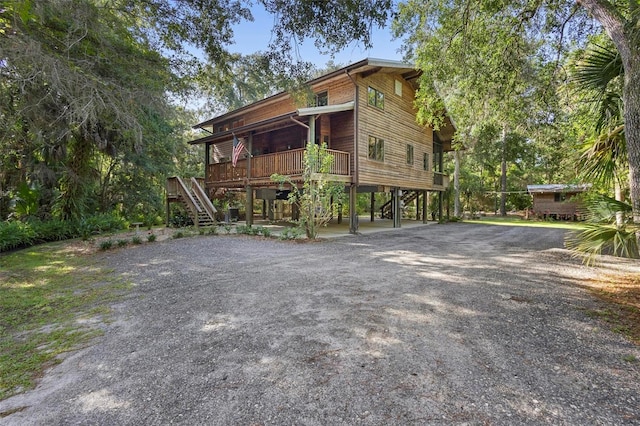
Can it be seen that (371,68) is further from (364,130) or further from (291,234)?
(291,234)

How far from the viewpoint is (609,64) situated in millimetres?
5070

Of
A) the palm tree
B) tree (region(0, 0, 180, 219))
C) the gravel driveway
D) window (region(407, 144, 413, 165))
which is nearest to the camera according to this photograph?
the gravel driveway

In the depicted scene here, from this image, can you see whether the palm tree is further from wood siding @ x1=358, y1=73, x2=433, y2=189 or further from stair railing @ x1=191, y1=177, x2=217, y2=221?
stair railing @ x1=191, y1=177, x2=217, y2=221

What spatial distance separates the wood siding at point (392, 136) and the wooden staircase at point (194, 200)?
749 cm

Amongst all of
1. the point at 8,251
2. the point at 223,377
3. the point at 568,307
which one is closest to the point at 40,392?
the point at 223,377

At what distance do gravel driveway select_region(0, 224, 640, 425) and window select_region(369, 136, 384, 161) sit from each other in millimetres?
9523

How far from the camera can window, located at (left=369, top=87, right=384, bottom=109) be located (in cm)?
1435

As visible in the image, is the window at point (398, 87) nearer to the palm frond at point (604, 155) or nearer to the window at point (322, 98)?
the window at point (322, 98)

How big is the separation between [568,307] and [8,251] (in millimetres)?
14489

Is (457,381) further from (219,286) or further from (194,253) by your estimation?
(194,253)

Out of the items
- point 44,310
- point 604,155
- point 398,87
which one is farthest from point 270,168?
point 604,155

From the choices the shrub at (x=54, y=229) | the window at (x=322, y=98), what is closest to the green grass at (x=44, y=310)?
the shrub at (x=54, y=229)

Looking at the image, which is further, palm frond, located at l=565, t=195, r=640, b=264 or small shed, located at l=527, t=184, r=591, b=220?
small shed, located at l=527, t=184, r=591, b=220

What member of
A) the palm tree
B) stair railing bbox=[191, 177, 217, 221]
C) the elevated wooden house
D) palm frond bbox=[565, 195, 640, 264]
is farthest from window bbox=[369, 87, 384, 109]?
palm frond bbox=[565, 195, 640, 264]
